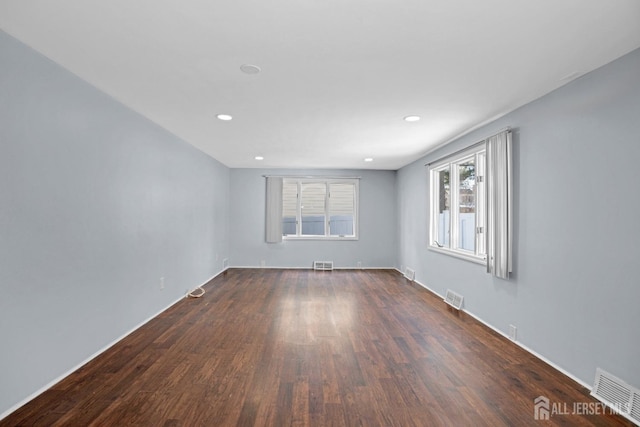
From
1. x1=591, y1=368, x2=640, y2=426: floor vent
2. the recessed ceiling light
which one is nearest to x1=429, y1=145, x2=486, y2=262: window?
x1=591, y1=368, x2=640, y2=426: floor vent

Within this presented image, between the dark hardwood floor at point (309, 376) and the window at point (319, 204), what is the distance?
345 cm

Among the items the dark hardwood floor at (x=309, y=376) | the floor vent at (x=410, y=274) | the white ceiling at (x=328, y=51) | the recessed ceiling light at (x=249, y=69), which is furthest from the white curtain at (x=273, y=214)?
the recessed ceiling light at (x=249, y=69)

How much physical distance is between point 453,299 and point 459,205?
132 centimetres

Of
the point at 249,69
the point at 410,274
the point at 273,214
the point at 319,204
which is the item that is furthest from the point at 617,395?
the point at 273,214

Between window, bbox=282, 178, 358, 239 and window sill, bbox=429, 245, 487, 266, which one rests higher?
window, bbox=282, 178, 358, 239

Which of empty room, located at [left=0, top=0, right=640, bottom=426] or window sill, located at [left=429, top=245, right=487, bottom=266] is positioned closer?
empty room, located at [left=0, top=0, right=640, bottom=426]

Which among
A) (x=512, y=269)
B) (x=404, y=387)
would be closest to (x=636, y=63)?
(x=512, y=269)

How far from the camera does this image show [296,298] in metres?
4.75

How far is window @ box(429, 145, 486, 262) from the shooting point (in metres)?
3.90

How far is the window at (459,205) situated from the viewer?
3898mm

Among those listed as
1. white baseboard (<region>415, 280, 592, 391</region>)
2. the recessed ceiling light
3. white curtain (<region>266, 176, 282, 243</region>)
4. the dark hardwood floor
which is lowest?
the dark hardwood floor

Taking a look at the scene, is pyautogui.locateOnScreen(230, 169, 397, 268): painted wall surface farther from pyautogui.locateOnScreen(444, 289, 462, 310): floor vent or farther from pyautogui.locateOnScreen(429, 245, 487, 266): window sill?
pyautogui.locateOnScreen(444, 289, 462, 310): floor vent

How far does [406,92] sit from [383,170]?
15.3 feet

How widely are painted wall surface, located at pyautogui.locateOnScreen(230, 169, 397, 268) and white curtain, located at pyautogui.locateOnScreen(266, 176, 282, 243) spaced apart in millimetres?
149
